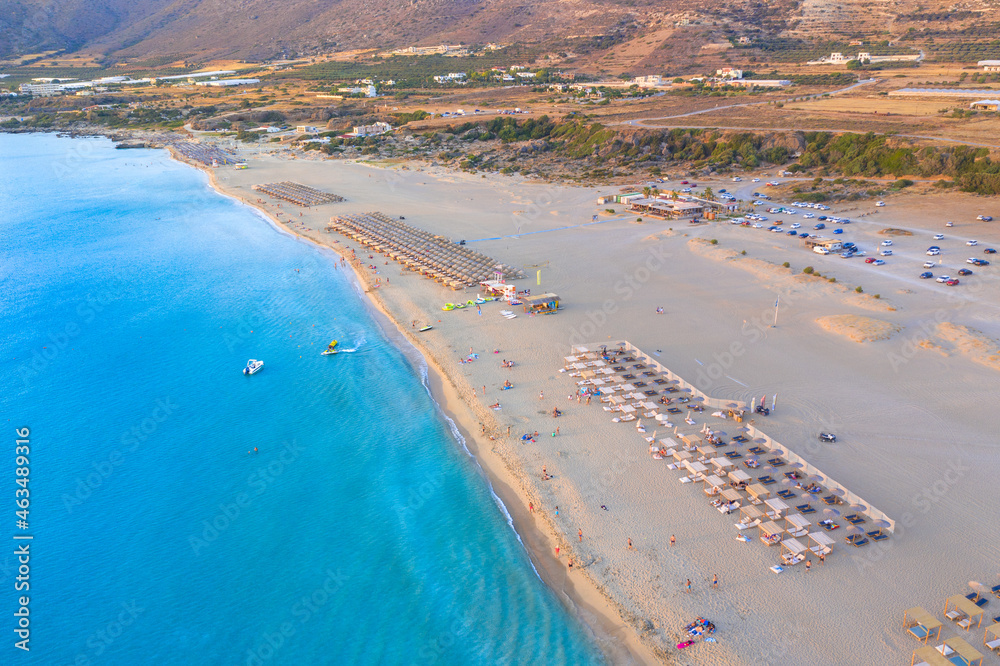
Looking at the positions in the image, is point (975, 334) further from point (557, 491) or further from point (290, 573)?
point (290, 573)

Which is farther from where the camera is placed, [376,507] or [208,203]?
[208,203]

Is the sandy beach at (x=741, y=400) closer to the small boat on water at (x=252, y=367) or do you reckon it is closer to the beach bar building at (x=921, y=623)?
the beach bar building at (x=921, y=623)

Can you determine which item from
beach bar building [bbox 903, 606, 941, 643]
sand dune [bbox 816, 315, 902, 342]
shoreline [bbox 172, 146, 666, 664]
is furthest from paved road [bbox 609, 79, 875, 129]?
beach bar building [bbox 903, 606, 941, 643]

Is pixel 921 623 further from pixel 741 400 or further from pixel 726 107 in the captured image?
pixel 726 107

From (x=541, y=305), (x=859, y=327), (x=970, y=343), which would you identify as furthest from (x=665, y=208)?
(x=970, y=343)

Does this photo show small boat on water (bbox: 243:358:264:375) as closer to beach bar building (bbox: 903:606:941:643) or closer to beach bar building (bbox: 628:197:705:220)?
beach bar building (bbox: 903:606:941:643)

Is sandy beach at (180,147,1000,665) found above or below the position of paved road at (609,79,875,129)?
below

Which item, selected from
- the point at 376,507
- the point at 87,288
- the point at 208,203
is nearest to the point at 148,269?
the point at 87,288

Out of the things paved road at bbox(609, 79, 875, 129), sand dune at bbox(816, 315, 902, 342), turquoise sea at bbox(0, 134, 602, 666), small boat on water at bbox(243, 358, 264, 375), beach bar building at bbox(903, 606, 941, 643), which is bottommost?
turquoise sea at bbox(0, 134, 602, 666)

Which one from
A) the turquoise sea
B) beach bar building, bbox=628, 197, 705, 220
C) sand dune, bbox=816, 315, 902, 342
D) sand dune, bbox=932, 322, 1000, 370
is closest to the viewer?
the turquoise sea
